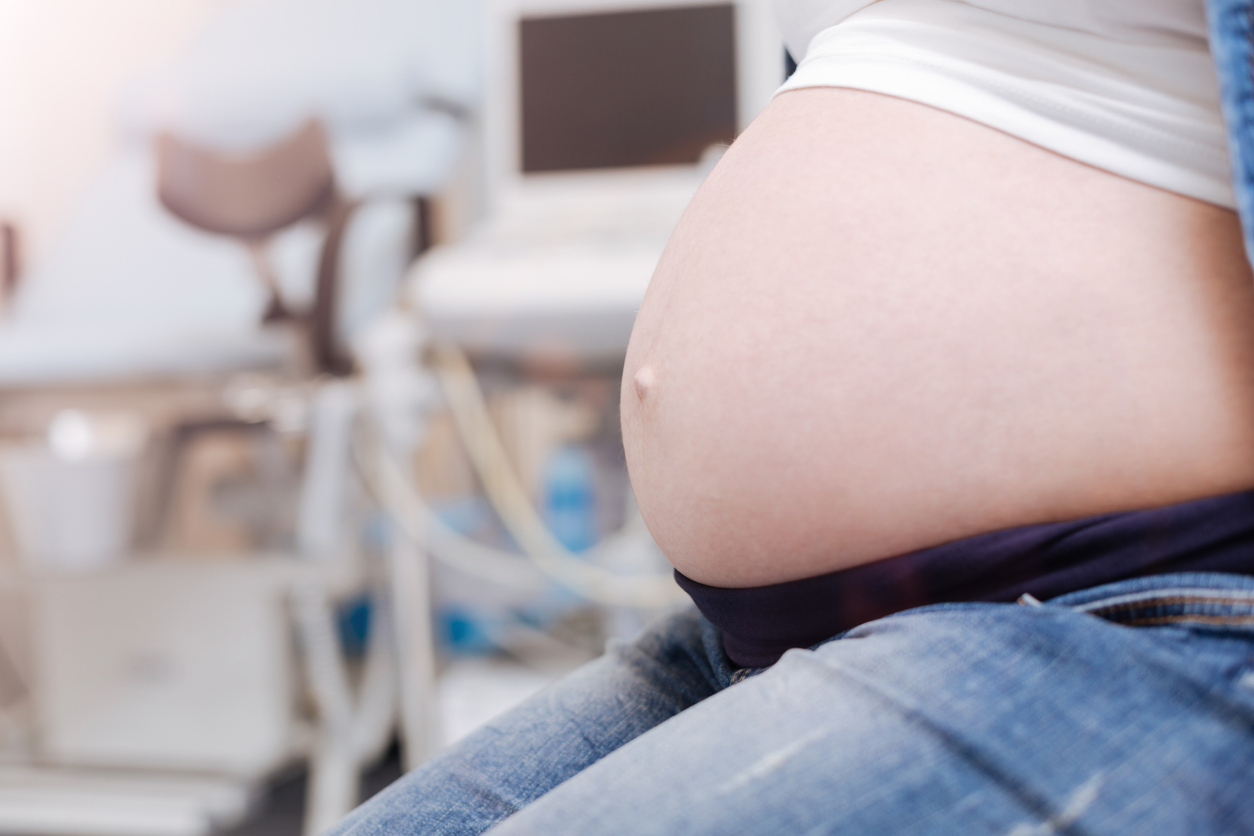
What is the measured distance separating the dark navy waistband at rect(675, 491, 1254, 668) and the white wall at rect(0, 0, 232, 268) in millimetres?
1858

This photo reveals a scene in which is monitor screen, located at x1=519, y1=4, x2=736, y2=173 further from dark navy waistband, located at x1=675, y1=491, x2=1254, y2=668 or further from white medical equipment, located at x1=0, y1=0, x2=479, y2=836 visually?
dark navy waistband, located at x1=675, y1=491, x2=1254, y2=668

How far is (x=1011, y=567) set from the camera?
347 mm

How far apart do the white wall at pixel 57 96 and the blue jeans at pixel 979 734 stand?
1896 mm

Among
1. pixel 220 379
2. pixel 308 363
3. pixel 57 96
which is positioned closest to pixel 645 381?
pixel 308 363

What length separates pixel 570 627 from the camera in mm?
1924

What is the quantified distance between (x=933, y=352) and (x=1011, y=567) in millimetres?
85

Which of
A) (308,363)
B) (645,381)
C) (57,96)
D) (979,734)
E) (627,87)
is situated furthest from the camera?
(57,96)

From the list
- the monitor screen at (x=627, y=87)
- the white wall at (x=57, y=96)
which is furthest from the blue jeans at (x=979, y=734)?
the white wall at (x=57, y=96)

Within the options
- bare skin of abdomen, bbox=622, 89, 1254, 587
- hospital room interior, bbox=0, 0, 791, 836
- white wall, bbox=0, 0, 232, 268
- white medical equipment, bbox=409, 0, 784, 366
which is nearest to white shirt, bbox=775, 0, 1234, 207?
bare skin of abdomen, bbox=622, 89, 1254, 587

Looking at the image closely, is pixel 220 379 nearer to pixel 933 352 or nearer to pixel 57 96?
pixel 57 96

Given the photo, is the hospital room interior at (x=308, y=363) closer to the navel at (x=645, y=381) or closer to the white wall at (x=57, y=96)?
the white wall at (x=57, y=96)

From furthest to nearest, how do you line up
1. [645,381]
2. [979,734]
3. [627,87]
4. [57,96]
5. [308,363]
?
[57,96] < [627,87] < [308,363] < [645,381] < [979,734]

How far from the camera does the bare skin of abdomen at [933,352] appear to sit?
1.10 feet

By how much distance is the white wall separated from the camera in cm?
185
